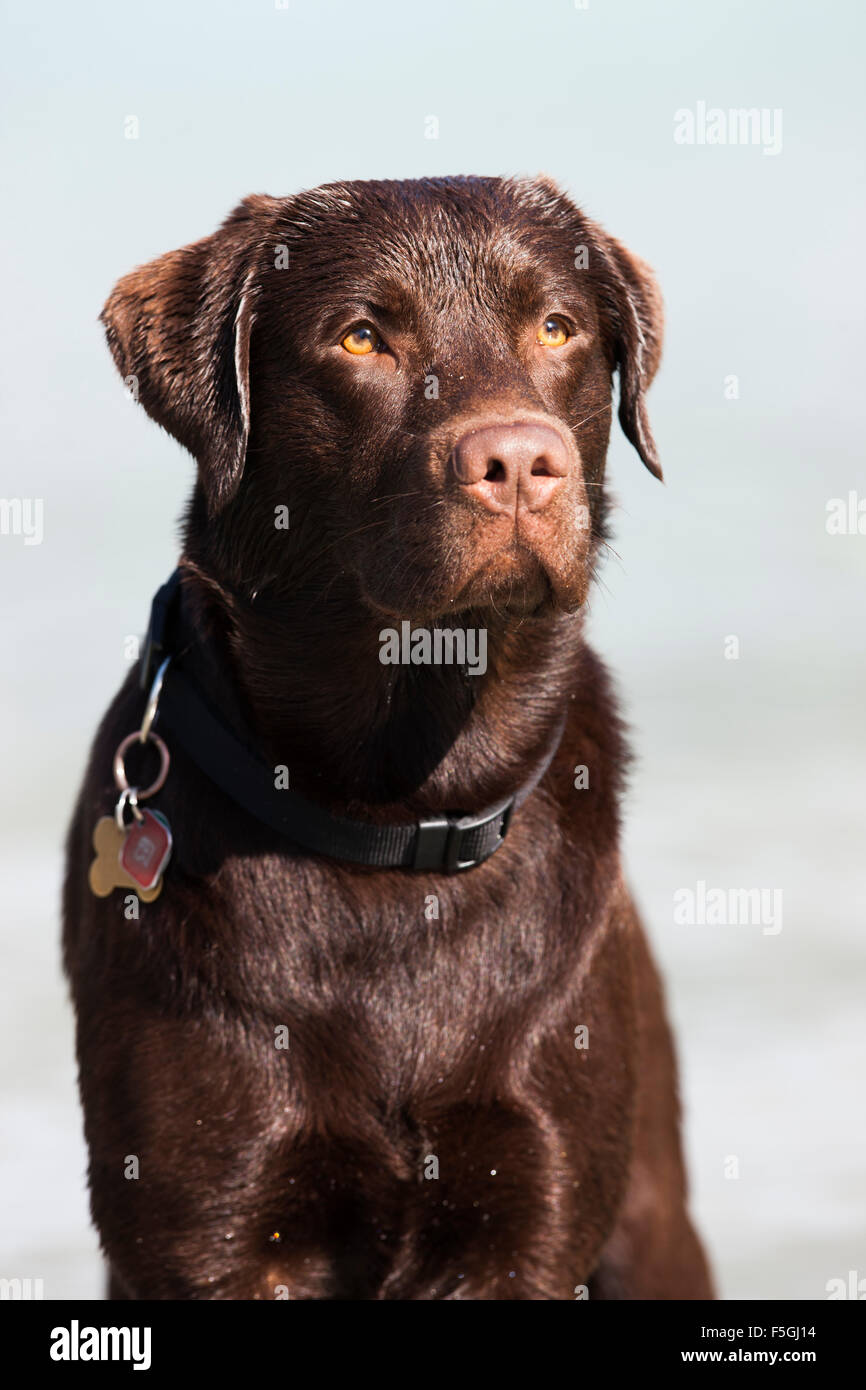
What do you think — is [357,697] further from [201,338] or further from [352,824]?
A: [201,338]

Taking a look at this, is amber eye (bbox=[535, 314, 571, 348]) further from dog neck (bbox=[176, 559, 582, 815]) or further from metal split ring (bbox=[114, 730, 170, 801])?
metal split ring (bbox=[114, 730, 170, 801])

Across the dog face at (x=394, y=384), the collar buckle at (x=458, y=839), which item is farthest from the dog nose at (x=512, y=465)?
the collar buckle at (x=458, y=839)

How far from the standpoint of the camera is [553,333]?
4145 mm

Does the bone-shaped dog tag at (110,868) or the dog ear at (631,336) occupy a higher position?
the dog ear at (631,336)

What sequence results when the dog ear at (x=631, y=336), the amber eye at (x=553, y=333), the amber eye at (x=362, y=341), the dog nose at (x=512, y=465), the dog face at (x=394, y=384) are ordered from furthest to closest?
Answer: the dog ear at (x=631, y=336), the amber eye at (x=553, y=333), the amber eye at (x=362, y=341), the dog face at (x=394, y=384), the dog nose at (x=512, y=465)

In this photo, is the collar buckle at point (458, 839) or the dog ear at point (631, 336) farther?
the dog ear at point (631, 336)

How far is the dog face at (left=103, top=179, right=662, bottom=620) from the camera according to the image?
3746mm

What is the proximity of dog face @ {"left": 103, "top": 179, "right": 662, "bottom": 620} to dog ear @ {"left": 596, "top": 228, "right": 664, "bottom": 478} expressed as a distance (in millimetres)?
13

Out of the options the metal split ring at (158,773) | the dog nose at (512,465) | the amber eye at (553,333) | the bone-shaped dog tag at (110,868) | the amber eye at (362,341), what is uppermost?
the amber eye at (553,333)

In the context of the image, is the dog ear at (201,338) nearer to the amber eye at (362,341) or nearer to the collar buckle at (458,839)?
the amber eye at (362,341)

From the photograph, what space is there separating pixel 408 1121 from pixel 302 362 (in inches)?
62.9

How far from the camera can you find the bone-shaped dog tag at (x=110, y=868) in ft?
13.6

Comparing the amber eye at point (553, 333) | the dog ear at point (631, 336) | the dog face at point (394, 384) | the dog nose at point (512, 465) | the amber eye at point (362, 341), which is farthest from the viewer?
the dog ear at point (631, 336)

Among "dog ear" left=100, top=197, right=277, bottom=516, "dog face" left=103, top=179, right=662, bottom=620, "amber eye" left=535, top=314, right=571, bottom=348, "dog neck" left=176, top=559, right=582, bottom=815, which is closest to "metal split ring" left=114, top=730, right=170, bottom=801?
"dog neck" left=176, top=559, right=582, bottom=815
